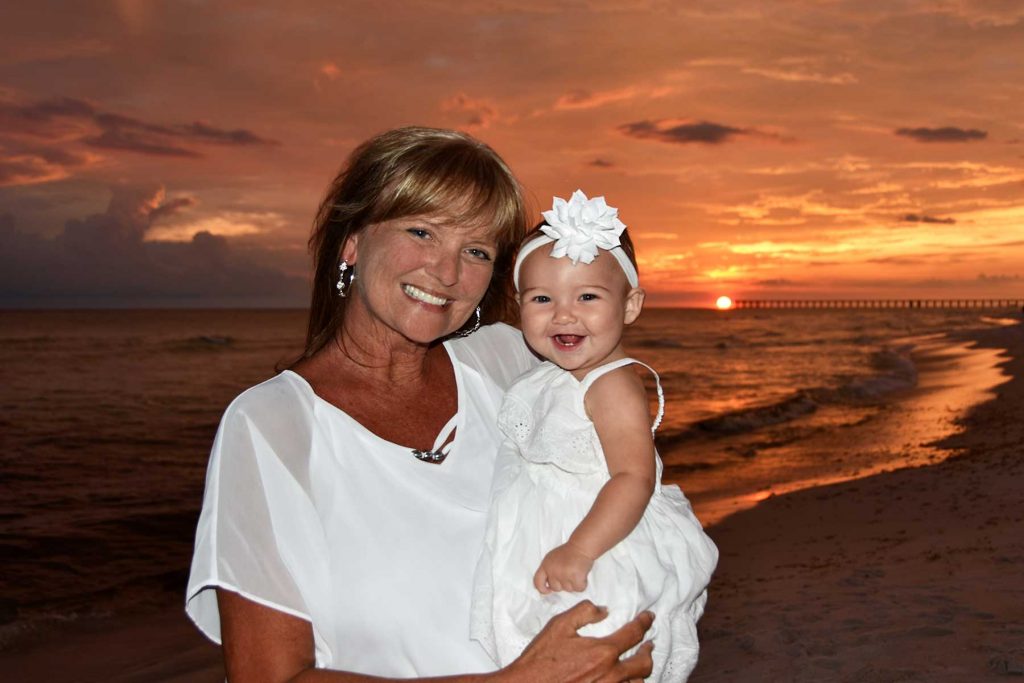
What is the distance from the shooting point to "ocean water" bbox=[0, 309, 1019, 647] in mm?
8930

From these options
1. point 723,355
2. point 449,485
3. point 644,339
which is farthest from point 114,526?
point 644,339

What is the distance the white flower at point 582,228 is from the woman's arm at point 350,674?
105cm

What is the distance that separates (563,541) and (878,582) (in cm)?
577

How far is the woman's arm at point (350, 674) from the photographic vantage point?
2.04m

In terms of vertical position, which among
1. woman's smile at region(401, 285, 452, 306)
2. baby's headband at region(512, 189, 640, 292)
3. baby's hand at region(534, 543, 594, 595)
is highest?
baby's headband at region(512, 189, 640, 292)

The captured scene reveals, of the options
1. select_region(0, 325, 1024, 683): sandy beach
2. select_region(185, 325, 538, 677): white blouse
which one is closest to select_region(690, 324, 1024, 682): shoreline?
select_region(0, 325, 1024, 683): sandy beach

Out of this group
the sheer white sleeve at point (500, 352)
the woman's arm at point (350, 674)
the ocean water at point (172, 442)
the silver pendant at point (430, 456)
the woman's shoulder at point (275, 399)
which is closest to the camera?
the woman's arm at point (350, 674)

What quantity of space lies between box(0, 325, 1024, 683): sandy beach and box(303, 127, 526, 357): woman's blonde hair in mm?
4121

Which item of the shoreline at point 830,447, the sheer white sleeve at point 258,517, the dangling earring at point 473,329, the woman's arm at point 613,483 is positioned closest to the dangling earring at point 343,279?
the dangling earring at point 473,329

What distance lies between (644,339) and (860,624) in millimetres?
46697

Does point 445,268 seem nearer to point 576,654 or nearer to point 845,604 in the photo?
point 576,654

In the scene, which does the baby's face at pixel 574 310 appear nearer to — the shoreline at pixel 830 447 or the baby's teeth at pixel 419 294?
the baby's teeth at pixel 419 294

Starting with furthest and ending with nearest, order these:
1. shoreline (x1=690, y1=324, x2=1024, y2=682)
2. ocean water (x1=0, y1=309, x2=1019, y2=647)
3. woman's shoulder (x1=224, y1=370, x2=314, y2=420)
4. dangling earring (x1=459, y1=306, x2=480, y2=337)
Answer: ocean water (x1=0, y1=309, x2=1019, y2=647) → shoreline (x1=690, y1=324, x2=1024, y2=682) → dangling earring (x1=459, y1=306, x2=480, y2=337) → woman's shoulder (x1=224, y1=370, x2=314, y2=420)

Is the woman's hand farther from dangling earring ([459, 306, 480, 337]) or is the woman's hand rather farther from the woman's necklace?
dangling earring ([459, 306, 480, 337])
